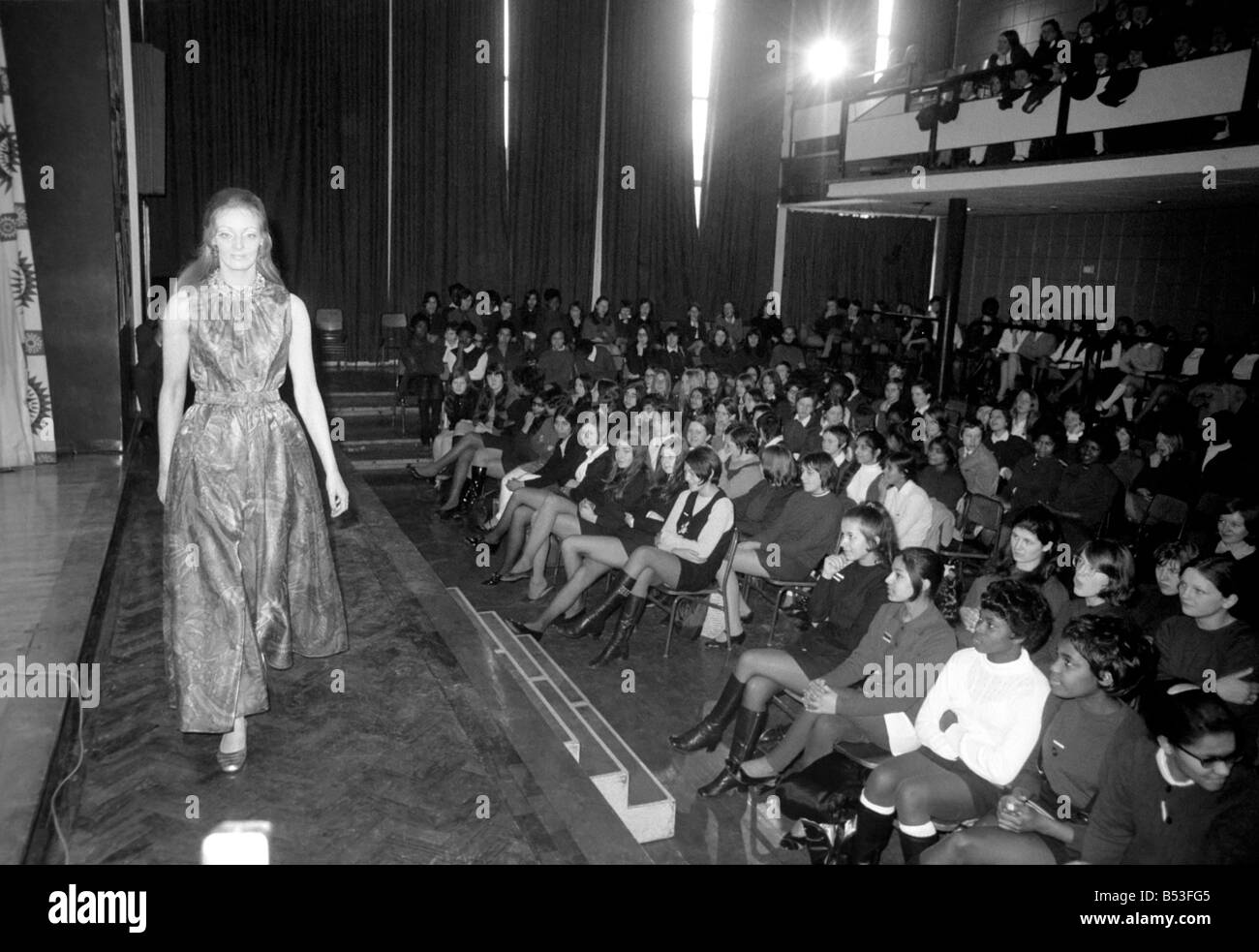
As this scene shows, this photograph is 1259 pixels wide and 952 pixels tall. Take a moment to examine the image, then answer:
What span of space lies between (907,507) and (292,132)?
33.3 ft

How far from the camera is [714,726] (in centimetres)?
419

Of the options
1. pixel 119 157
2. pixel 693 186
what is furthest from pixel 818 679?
pixel 693 186

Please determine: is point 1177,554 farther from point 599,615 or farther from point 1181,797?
point 599,615

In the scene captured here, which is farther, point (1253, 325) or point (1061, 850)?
point (1253, 325)

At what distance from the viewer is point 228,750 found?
2725 mm

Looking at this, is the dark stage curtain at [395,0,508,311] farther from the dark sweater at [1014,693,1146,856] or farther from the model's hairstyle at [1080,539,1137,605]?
the dark sweater at [1014,693,1146,856]

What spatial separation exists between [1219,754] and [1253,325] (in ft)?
39.9

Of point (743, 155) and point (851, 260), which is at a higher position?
point (743, 155)

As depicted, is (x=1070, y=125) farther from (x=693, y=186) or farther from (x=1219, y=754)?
(x=1219, y=754)

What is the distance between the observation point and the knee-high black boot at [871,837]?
124 inches

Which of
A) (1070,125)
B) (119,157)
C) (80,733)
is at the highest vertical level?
(1070,125)

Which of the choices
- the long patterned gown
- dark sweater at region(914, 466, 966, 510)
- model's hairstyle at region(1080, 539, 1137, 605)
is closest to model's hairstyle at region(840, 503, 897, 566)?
model's hairstyle at region(1080, 539, 1137, 605)

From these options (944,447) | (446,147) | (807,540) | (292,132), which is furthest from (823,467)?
(292,132)

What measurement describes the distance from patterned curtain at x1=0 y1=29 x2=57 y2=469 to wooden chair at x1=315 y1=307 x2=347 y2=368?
20.0 feet
